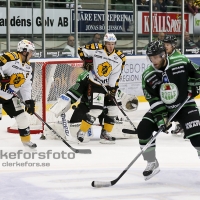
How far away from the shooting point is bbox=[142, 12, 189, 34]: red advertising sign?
10.8 meters

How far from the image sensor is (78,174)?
16.6 feet

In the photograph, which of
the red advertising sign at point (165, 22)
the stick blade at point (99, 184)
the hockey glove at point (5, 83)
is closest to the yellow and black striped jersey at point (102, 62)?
the hockey glove at point (5, 83)

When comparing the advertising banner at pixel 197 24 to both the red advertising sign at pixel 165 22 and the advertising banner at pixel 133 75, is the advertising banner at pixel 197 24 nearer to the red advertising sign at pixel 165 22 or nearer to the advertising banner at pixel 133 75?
the red advertising sign at pixel 165 22

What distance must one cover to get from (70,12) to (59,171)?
4.97 metres

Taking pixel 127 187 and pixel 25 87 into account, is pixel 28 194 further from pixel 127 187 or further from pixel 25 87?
pixel 25 87

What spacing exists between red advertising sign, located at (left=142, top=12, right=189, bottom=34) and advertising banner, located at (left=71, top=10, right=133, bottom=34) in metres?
0.30

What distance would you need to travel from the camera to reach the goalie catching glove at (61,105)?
21.9 feet

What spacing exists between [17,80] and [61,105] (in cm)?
77

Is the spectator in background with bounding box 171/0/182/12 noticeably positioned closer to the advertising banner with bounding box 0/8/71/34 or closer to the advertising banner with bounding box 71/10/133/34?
the advertising banner with bounding box 71/10/133/34

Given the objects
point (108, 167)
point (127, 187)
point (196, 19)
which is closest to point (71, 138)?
point (108, 167)

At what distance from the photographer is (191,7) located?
11266 mm

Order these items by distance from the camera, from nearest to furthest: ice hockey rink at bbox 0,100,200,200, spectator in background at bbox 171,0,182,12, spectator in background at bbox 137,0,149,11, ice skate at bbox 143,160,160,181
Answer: ice hockey rink at bbox 0,100,200,200 → ice skate at bbox 143,160,160,181 → spectator in background at bbox 137,0,149,11 → spectator in background at bbox 171,0,182,12

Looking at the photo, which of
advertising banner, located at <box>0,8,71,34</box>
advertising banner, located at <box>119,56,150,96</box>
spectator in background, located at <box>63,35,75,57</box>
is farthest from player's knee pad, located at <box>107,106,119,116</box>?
spectator in background, located at <box>63,35,75,57</box>

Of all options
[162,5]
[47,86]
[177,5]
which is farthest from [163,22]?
[47,86]
